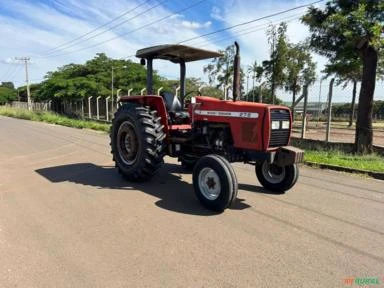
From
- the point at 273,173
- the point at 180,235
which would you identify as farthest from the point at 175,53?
the point at 180,235

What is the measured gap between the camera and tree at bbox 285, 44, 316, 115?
22783mm

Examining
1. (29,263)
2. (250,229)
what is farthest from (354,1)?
(29,263)

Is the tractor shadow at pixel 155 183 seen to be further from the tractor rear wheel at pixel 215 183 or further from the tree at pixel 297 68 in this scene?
the tree at pixel 297 68

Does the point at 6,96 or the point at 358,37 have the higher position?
the point at 358,37

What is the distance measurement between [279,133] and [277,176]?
1075 mm

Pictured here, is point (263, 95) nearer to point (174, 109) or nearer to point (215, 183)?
point (174, 109)

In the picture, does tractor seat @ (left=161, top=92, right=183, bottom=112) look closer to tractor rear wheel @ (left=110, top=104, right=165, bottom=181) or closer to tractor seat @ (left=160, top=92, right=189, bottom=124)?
tractor seat @ (left=160, top=92, right=189, bottom=124)

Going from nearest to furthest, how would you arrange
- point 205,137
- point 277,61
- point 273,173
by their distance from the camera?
point 205,137 → point 273,173 → point 277,61

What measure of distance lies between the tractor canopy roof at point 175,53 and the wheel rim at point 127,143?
1385 millimetres

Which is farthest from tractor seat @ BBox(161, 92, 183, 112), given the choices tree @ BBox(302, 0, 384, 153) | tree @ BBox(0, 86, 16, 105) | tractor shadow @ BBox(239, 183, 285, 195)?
tree @ BBox(0, 86, 16, 105)

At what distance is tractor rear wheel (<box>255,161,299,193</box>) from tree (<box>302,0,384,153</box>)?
16.8 feet

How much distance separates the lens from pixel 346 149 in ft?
35.9

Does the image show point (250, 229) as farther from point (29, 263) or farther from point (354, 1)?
point (354, 1)

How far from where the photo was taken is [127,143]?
23.8ft
